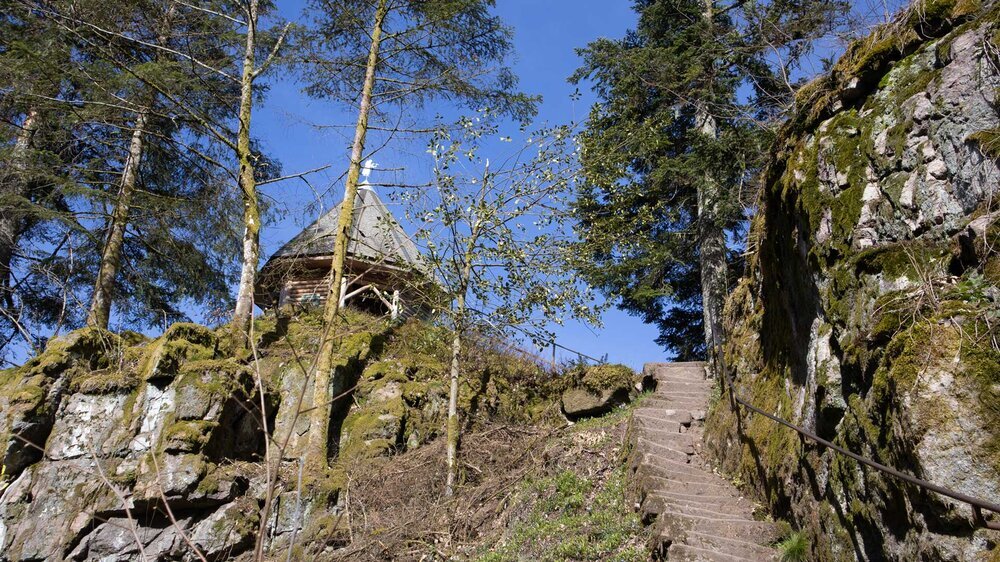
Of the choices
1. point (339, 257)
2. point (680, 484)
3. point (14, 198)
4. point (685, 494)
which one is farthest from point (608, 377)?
point (14, 198)

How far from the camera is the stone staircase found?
223 inches

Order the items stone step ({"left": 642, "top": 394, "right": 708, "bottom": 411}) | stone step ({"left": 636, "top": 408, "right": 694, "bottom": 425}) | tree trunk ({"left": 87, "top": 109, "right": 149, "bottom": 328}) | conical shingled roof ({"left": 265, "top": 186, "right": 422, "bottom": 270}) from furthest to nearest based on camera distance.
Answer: conical shingled roof ({"left": 265, "top": 186, "right": 422, "bottom": 270}) → tree trunk ({"left": 87, "top": 109, "right": 149, "bottom": 328}) → stone step ({"left": 642, "top": 394, "right": 708, "bottom": 411}) → stone step ({"left": 636, "top": 408, "right": 694, "bottom": 425})

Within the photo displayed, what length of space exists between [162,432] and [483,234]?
18.3ft

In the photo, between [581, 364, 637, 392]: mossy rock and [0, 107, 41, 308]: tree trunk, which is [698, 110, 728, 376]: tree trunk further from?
[0, 107, 41, 308]: tree trunk

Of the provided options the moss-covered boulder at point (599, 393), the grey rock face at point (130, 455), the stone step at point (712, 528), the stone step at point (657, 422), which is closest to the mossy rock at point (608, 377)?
the moss-covered boulder at point (599, 393)

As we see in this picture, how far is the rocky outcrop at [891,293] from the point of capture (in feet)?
11.4

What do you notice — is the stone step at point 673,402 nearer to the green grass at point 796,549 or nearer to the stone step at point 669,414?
the stone step at point 669,414

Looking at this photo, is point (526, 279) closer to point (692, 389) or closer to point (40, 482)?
point (692, 389)

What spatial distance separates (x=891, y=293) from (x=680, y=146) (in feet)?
38.4

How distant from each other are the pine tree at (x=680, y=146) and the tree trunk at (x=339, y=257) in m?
4.00

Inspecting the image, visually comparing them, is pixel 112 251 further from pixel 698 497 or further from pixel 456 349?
pixel 698 497

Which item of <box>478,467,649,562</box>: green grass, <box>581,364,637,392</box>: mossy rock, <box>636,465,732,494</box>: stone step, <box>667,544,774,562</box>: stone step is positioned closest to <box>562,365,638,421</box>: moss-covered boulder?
<box>581,364,637,392</box>: mossy rock

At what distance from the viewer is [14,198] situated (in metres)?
10.9

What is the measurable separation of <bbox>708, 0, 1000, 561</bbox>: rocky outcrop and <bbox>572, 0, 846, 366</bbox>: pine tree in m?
4.13
